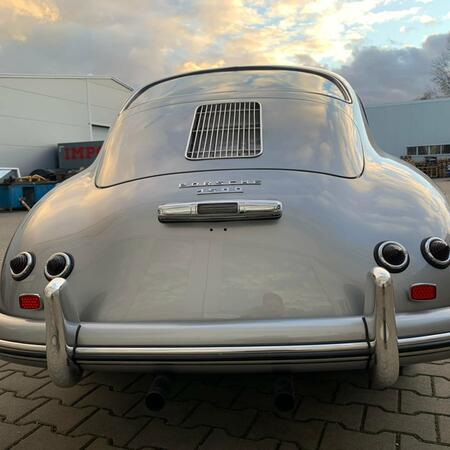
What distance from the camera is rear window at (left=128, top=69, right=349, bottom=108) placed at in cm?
298

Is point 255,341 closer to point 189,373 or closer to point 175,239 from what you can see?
point 189,373

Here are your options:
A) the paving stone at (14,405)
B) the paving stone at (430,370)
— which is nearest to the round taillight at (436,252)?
the paving stone at (430,370)

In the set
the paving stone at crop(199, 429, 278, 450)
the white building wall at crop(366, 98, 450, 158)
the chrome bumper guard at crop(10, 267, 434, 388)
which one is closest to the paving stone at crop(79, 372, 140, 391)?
the paving stone at crop(199, 429, 278, 450)

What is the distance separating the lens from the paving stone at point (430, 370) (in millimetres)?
2936

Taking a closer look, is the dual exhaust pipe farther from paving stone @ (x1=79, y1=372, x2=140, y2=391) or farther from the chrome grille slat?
the chrome grille slat

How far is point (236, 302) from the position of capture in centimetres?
196

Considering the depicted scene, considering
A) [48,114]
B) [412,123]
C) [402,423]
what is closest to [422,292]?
[402,423]

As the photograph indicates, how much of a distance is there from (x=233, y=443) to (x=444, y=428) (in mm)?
1011

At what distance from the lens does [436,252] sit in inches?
80.5

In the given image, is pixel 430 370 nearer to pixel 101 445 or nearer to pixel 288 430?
pixel 288 430

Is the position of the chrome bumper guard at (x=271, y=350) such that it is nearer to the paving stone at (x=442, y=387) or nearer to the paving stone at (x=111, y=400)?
the paving stone at (x=111, y=400)

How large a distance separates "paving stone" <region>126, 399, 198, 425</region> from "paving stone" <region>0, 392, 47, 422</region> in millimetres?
588

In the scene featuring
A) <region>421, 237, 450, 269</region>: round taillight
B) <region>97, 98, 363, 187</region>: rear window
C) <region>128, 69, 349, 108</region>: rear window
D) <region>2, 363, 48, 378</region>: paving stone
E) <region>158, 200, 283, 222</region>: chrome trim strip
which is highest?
<region>128, 69, 349, 108</region>: rear window

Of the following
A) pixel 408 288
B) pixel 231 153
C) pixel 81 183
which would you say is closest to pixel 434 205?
pixel 408 288
